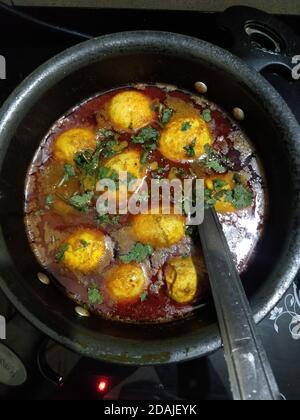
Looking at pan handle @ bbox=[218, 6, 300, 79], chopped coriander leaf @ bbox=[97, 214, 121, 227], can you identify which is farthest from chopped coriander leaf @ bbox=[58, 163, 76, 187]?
pan handle @ bbox=[218, 6, 300, 79]

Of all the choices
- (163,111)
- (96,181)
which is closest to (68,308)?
(96,181)

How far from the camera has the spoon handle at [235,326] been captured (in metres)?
1.32

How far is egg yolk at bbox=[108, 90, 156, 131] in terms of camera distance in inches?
88.0

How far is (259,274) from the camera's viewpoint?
6.42ft

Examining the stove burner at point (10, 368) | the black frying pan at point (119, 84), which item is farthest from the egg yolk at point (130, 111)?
the stove burner at point (10, 368)

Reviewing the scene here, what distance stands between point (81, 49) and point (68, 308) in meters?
1.21

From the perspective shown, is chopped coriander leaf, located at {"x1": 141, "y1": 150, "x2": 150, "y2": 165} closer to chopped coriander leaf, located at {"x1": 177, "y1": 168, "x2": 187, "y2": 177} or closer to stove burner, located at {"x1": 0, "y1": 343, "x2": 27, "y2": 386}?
chopped coriander leaf, located at {"x1": 177, "y1": 168, "x2": 187, "y2": 177}

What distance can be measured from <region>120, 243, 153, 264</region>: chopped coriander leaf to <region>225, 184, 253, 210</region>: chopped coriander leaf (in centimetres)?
47

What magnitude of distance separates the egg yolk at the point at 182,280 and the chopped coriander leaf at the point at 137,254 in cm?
13

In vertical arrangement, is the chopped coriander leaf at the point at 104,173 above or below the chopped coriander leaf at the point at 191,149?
below

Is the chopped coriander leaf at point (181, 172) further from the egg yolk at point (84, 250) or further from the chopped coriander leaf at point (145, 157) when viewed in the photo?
the egg yolk at point (84, 250)

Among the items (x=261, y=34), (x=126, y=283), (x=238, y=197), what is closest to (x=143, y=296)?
(x=126, y=283)

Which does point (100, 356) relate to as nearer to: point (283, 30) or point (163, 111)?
point (163, 111)

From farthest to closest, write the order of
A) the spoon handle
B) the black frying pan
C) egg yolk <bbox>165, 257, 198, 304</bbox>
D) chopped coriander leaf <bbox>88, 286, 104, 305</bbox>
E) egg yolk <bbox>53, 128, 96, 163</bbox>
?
egg yolk <bbox>53, 128, 96, 163</bbox> → chopped coriander leaf <bbox>88, 286, 104, 305</bbox> → egg yolk <bbox>165, 257, 198, 304</bbox> → the black frying pan → the spoon handle
